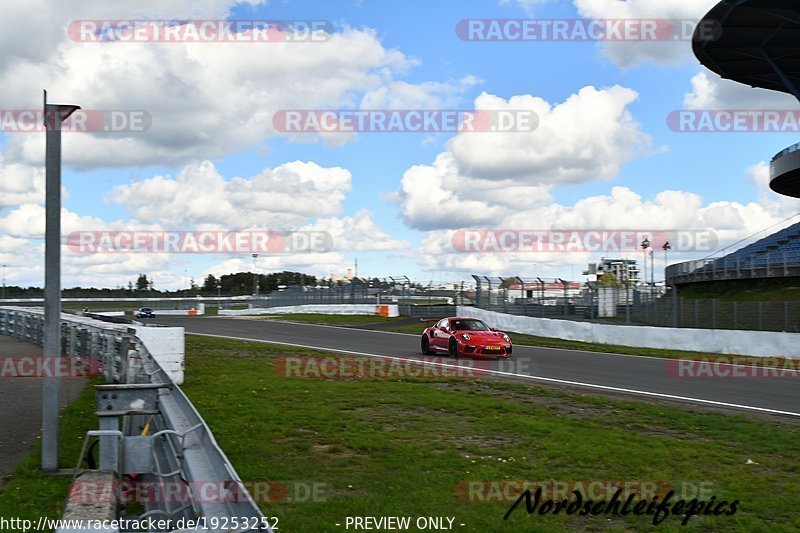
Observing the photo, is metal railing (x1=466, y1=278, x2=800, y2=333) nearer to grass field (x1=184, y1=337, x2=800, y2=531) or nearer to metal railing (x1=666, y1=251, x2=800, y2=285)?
metal railing (x1=666, y1=251, x2=800, y2=285)

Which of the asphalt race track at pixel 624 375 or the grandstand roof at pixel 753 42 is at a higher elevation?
the grandstand roof at pixel 753 42

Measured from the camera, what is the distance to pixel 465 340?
68.2 ft

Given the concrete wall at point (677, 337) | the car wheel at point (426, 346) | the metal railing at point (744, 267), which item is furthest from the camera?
the metal railing at point (744, 267)

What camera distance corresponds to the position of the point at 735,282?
42.8 meters

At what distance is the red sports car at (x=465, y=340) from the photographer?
20.5 metres

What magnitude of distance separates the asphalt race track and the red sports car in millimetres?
436

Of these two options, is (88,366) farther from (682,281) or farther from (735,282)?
(682,281)

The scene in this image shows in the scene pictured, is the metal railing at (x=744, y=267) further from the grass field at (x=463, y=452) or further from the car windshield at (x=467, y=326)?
the grass field at (x=463, y=452)

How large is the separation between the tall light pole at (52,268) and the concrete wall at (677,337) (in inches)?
789

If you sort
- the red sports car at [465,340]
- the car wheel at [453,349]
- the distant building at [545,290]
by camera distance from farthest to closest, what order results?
1. the distant building at [545,290]
2. the car wheel at [453,349]
3. the red sports car at [465,340]

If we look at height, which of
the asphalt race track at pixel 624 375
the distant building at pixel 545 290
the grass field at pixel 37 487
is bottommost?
the asphalt race track at pixel 624 375

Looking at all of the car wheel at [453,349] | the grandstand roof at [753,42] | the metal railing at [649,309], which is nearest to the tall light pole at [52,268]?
the car wheel at [453,349]

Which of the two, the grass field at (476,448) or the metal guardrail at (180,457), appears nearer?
the metal guardrail at (180,457)

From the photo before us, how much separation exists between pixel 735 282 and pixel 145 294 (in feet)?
202
